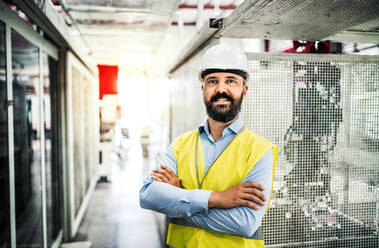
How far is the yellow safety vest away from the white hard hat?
33cm

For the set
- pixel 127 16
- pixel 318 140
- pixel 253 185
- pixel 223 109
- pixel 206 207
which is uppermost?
pixel 127 16

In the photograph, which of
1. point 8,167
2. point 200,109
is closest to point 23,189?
point 8,167

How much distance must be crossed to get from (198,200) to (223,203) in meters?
0.11

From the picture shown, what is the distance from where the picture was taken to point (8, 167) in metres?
1.84

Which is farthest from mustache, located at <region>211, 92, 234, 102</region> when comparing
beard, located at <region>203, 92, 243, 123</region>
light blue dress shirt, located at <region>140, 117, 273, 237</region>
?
light blue dress shirt, located at <region>140, 117, 273, 237</region>

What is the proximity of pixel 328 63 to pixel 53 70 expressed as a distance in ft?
9.50

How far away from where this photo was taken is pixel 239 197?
1205 mm

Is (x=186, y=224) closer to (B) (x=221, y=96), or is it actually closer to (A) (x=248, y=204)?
(A) (x=248, y=204)

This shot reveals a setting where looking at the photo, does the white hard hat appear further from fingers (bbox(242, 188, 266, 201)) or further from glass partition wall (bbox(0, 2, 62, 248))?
glass partition wall (bbox(0, 2, 62, 248))

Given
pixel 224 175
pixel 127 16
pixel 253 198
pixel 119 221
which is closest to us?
pixel 253 198

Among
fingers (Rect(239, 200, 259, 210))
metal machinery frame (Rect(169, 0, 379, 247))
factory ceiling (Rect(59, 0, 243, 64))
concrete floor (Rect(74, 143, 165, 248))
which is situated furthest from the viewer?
concrete floor (Rect(74, 143, 165, 248))

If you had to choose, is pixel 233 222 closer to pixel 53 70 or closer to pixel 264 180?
pixel 264 180

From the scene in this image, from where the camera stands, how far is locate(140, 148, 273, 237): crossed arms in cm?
121

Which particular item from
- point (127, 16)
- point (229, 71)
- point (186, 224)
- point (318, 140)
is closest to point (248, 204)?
point (186, 224)
